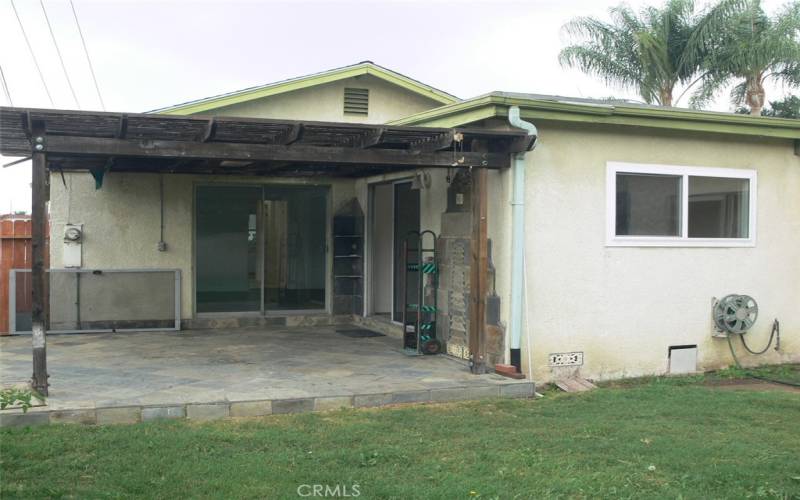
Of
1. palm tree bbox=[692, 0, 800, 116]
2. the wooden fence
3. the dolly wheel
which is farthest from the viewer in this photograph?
palm tree bbox=[692, 0, 800, 116]

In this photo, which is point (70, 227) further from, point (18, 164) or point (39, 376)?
point (39, 376)

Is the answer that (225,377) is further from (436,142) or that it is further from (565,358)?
(565,358)

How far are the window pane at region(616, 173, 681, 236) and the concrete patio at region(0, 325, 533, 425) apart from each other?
2.46m

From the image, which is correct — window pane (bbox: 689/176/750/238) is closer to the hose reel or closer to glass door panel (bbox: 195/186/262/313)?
the hose reel

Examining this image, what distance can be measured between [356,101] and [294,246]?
2.56 m

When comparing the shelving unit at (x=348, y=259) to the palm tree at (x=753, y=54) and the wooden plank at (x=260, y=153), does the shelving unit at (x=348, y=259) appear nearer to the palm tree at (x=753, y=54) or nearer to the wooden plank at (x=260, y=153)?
the wooden plank at (x=260, y=153)

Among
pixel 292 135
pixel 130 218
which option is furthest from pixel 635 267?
pixel 130 218

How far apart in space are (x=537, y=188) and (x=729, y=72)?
16.1 metres

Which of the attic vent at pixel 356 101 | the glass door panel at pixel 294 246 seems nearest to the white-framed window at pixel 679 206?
the glass door panel at pixel 294 246

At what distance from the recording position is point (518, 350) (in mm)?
8328

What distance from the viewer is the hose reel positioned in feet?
30.9

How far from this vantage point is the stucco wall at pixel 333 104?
40.9 ft

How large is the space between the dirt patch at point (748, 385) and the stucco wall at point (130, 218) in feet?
23.0

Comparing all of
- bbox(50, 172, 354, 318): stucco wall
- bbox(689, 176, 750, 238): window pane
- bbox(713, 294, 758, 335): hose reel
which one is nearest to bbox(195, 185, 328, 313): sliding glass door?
bbox(50, 172, 354, 318): stucco wall
